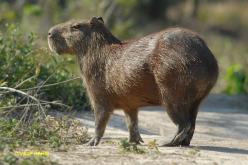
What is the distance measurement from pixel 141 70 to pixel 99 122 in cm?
87

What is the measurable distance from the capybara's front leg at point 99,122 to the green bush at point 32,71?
118cm

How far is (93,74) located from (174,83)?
1209 millimetres

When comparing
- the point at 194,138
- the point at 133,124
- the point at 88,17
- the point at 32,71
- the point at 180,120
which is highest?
the point at 180,120

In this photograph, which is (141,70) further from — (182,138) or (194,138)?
(194,138)

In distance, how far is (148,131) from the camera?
10844 millimetres

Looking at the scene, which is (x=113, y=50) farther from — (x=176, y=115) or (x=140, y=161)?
(x=140, y=161)

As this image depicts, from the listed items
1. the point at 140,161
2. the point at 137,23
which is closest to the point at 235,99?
the point at 140,161

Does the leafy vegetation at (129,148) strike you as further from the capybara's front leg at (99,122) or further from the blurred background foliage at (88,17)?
the blurred background foliage at (88,17)

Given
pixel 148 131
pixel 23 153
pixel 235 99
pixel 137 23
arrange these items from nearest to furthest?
pixel 23 153
pixel 148 131
pixel 235 99
pixel 137 23

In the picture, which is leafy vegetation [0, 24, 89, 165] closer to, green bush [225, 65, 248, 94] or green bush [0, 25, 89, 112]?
green bush [0, 25, 89, 112]

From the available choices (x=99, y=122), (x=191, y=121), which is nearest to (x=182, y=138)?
(x=191, y=121)

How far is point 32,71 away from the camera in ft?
35.3

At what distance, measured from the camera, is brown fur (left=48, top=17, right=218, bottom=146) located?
26.7 ft

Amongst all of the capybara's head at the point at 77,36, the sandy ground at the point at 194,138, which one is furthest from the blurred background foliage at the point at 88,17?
the sandy ground at the point at 194,138
